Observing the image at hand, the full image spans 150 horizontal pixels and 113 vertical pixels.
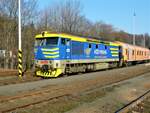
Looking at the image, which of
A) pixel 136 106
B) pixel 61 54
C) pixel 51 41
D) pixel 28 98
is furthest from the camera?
pixel 51 41

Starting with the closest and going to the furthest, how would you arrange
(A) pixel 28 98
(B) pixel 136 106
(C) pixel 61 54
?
(B) pixel 136 106 → (A) pixel 28 98 → (C) pixel 61 54

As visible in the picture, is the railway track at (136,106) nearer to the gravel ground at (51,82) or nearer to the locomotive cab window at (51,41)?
the gravel ground at (51,82)

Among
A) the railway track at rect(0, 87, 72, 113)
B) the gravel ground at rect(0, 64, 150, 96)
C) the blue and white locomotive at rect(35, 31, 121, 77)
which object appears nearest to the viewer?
the railway track at rect(0, 87, 72, 113)

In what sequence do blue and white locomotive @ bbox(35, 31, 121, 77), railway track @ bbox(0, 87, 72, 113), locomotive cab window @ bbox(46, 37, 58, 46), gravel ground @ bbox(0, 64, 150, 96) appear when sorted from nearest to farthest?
railway track @ bbox(0, 87, 72, 113) < gravel ground @ bbox(0, 64, 150, 96) < blue and white locomotive @ bbox(35, 31, 121, 77) < locomotive cab window @ bbox(46, 37, 58, 46)

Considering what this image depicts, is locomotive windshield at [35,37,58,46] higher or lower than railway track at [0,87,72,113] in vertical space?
higher

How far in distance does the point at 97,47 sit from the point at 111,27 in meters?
98.4

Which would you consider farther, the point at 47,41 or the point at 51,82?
the point at 47,41

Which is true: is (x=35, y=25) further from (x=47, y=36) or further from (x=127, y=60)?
(x=47, y=36)

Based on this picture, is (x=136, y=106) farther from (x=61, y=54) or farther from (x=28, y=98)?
(x=61, y=54)

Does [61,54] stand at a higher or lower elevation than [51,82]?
higher

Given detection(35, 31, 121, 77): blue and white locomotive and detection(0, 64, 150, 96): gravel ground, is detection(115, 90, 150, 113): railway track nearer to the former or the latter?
detection(0, 64, 150, 96): gravel ground

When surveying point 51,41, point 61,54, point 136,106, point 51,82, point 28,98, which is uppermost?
point 51,41

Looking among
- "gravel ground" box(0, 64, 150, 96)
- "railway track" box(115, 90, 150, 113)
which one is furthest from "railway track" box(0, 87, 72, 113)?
"railway track" box(115, 90, 150, 113)

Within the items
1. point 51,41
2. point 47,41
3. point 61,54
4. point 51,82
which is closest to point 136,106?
point 51,82
